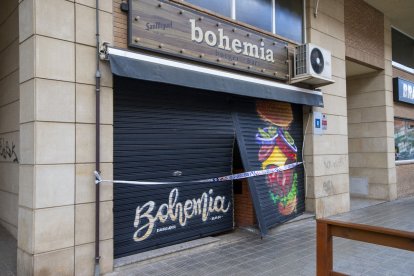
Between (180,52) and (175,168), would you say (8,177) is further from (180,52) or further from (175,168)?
(180,52)

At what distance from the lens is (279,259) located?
17.9ft

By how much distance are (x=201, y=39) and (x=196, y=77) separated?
0.75m

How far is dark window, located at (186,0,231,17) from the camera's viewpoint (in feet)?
20.6

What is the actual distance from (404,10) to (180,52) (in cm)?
896

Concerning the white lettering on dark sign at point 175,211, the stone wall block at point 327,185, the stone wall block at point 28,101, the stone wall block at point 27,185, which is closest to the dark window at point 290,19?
the stone wall block at point 327,185

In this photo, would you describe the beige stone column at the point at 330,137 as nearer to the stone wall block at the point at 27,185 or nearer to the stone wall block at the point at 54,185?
the stone wall block at the point at 54,185

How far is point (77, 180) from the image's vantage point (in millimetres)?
4488

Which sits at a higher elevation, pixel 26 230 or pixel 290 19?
pixel 290 19

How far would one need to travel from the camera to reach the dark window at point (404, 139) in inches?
481

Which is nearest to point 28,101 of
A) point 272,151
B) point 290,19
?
point 272,151

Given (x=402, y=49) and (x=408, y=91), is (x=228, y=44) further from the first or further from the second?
(x=402, y=49)

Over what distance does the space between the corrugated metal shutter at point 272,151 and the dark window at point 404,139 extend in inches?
223

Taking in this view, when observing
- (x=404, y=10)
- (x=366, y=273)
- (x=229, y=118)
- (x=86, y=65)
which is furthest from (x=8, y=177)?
(x=404, y=10)

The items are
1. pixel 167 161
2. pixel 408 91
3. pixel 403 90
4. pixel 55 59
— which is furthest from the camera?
pixel 408 91
